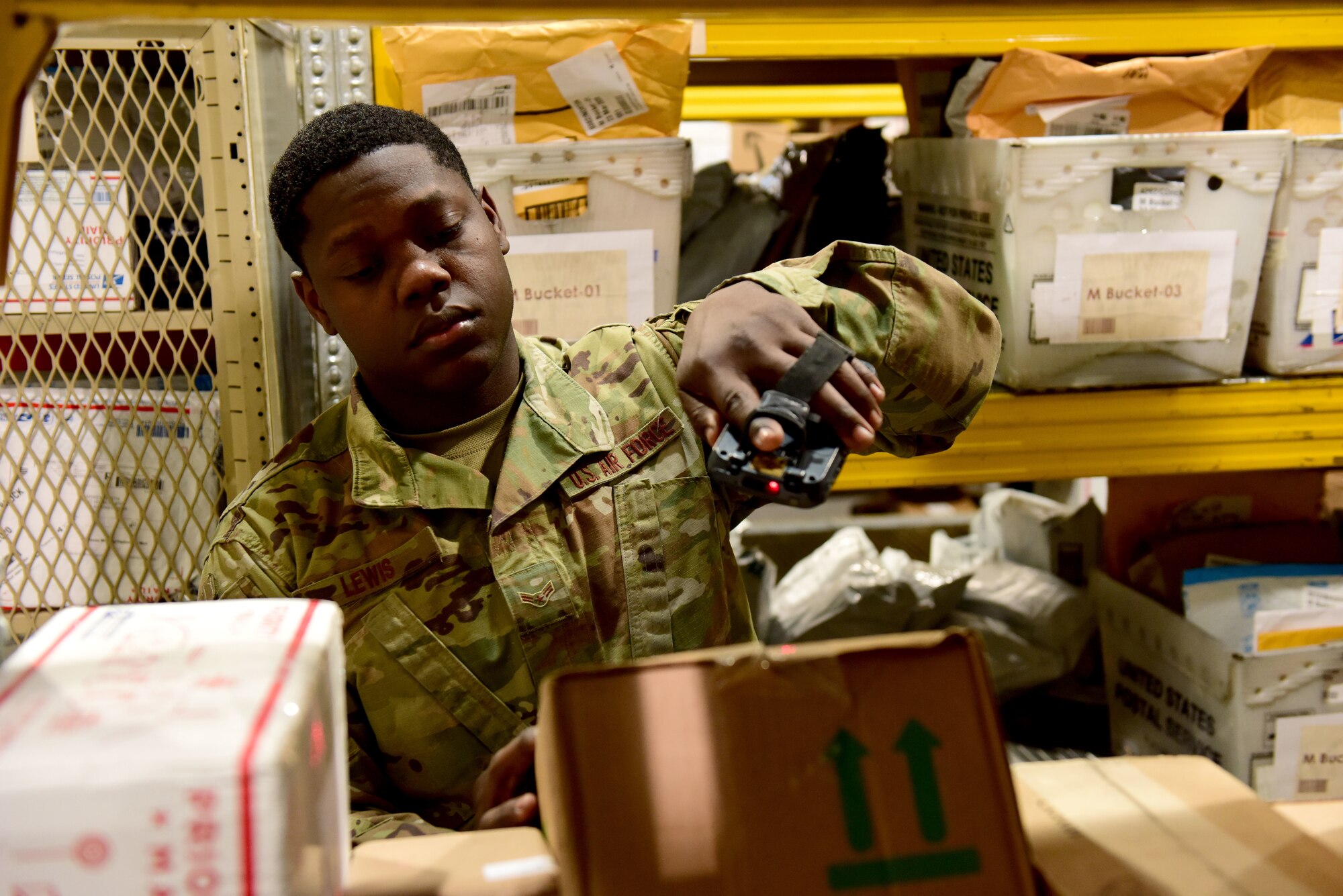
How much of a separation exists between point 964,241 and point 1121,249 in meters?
0.22

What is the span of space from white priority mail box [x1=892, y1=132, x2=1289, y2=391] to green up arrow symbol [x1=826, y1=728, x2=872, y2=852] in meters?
0.99

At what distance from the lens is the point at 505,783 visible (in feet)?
2.22

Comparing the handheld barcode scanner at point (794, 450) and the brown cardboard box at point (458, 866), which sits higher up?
the handheld barcode scanner at point (794, 450)

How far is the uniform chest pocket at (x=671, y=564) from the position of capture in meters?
1.10

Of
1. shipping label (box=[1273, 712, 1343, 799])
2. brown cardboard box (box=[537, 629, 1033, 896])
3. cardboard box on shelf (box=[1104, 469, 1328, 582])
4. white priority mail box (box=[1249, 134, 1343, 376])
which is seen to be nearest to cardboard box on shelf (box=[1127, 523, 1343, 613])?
cardboard box on shelf (box=[1104, 469, 1328, 582])

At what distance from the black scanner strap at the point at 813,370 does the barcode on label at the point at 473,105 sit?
0.81 meters

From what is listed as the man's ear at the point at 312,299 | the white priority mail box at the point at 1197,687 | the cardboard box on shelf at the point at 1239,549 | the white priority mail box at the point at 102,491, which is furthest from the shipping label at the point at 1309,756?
the white priority mail box at the point at 102,491

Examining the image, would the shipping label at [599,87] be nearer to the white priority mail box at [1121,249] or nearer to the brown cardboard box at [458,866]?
the white priority mail box at [1121,249]

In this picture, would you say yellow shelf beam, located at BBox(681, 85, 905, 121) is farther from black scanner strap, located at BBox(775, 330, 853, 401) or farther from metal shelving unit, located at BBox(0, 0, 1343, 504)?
black scanner strap, located at BBox(775, 330, 853, 401)

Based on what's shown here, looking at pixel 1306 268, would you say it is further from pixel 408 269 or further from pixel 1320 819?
pixel 408 269

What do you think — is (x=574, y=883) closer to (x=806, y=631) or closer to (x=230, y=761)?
(x=230, y=761)

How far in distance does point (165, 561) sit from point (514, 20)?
1.10 metres

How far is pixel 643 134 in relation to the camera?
135 cm

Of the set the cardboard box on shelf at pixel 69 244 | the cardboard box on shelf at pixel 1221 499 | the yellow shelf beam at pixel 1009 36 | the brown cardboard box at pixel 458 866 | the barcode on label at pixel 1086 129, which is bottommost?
the cardboard box on shelf at pixel 1221 499
